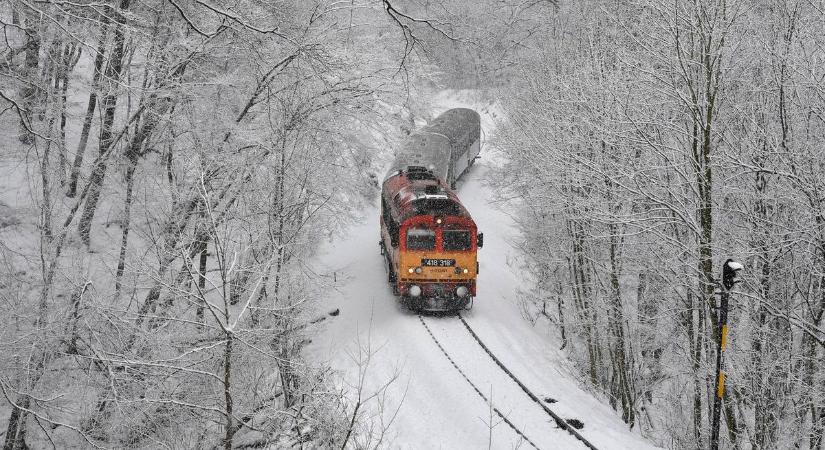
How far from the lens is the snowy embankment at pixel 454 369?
11.7 metres

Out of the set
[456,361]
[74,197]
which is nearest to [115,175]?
[74,197]

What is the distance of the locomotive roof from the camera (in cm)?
1695

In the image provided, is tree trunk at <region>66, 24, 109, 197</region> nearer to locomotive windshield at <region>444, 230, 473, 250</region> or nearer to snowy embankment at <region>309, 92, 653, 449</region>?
snowy embankment at <region>309, 92, 653, 449</region>

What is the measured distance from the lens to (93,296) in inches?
405

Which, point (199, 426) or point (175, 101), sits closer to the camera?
point (199, 426)

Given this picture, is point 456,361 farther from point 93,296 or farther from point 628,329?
point 93,296

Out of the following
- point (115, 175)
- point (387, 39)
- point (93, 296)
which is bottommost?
point (93, 296)

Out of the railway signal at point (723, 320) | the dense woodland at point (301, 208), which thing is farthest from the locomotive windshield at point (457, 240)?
the railway signal at point (723, 320)

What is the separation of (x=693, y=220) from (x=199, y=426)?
357 inches

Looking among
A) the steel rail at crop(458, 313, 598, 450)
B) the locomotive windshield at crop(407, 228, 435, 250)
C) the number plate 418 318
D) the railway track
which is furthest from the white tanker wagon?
the steel rail at crop(458, 313, 598, 450)

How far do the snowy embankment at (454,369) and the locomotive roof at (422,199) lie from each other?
9.05ft

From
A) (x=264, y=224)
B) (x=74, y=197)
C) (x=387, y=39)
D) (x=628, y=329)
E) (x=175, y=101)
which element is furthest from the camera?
(x=387, y=39)

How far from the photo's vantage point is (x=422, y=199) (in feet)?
56.1

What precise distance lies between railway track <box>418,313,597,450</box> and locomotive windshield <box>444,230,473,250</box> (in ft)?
6.36
